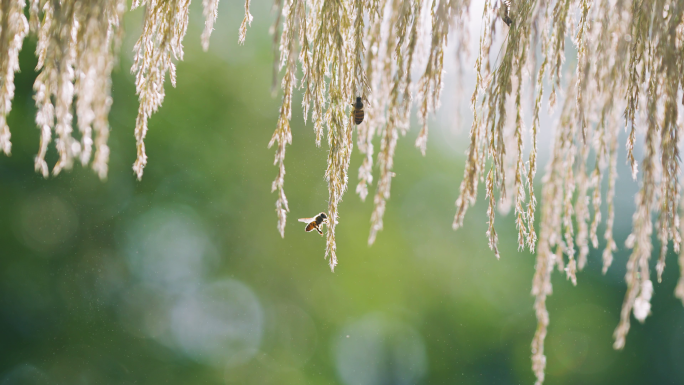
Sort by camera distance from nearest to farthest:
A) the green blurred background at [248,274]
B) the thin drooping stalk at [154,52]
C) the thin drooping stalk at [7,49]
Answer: the thin drooping stalk at [7,49] → the thin drooping stalk at [154,52] → the green blurred background at [248,274]

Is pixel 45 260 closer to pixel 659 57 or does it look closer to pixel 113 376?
pixel 113 376

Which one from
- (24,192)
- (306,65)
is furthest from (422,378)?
(306,65)

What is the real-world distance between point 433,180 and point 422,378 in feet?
13.1

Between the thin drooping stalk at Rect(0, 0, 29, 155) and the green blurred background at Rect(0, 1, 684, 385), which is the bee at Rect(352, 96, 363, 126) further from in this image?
the green blurred background at Rect(0, 1, 684, 385)

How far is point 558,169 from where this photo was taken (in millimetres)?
515

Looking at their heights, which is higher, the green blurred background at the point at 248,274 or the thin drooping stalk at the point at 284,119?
the thin drooping stalk at the point at 284,119

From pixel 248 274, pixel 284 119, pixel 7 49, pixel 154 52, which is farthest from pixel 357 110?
pixel 248 274

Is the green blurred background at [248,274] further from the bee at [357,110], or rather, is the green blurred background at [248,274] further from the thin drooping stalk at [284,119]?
the thin drooping stalk at [284,119]

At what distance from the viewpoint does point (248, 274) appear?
313 inches

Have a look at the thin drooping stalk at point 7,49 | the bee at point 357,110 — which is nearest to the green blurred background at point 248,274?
the bee at point 357,110

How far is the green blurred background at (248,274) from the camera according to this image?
21.6 feet

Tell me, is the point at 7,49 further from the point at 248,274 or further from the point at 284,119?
the point at 248,274

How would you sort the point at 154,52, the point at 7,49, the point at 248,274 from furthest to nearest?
the point at 248,274, the point at 154,52, the point at 7,49

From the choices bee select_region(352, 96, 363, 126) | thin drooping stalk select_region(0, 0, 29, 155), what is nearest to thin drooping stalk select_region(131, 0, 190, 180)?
thin drooping stalk select_region(0, 0, 29, 155)
